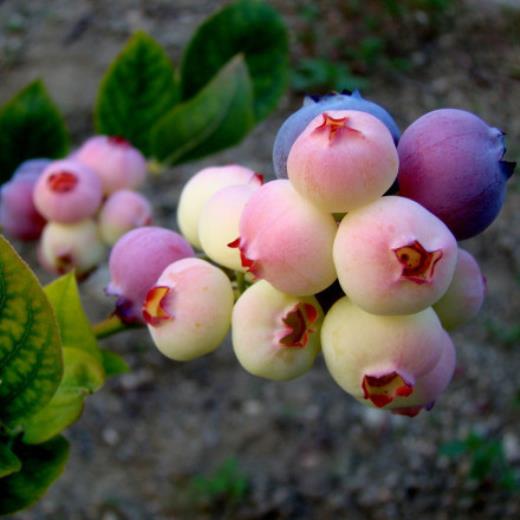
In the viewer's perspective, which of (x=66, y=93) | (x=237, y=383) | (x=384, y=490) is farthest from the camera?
(x=66, y=93)

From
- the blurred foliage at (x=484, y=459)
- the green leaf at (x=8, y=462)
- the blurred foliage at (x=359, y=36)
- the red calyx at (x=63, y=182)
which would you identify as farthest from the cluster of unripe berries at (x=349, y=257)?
the blurred foliage at (x=359, y=36)

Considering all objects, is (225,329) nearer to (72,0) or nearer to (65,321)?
(65,321)

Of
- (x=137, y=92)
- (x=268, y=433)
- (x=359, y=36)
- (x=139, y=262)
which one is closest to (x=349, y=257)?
(x=139, y=262)

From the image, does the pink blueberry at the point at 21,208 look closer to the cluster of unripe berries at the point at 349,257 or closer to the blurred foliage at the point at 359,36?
the cluster of unripe berries at the point at 349,257

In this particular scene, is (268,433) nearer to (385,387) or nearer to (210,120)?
(210,120)

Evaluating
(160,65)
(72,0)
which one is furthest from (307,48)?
(160,65)
